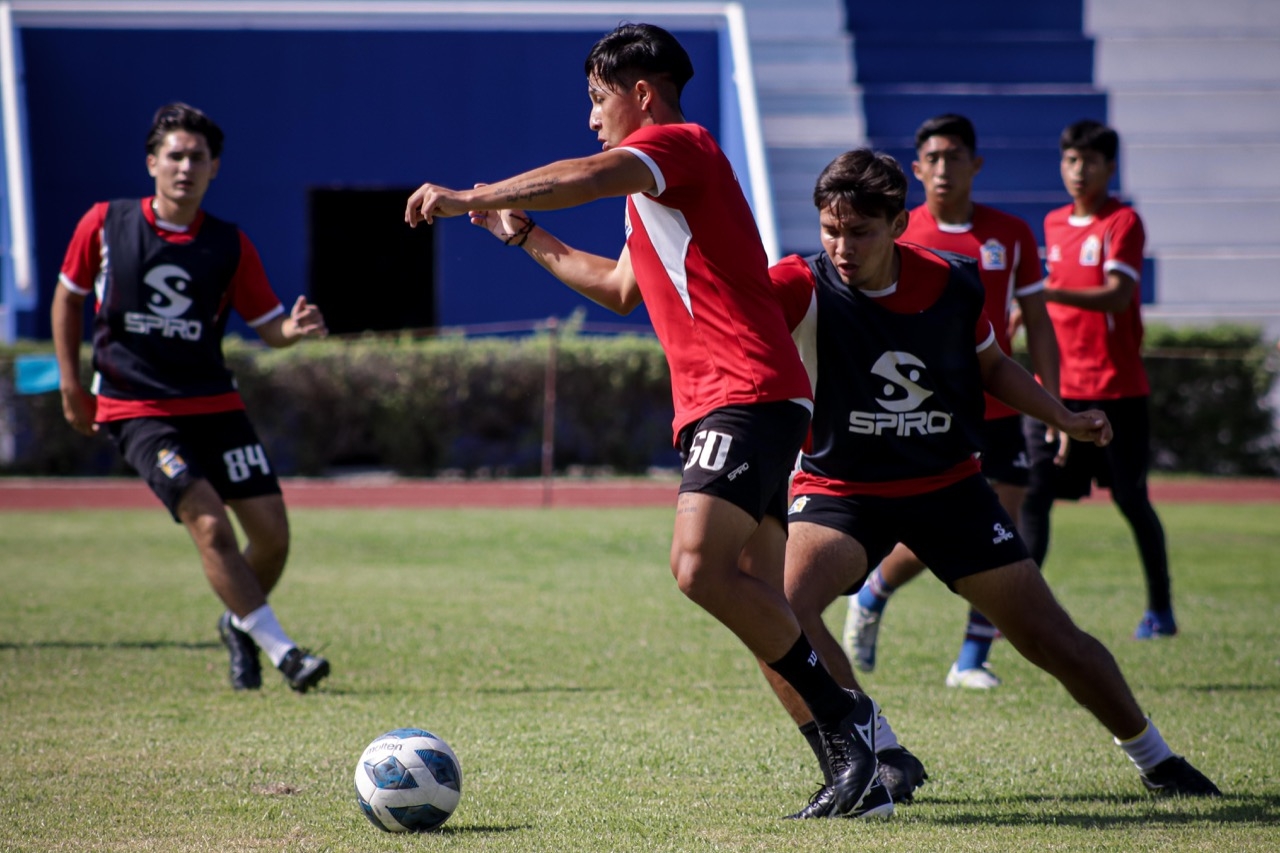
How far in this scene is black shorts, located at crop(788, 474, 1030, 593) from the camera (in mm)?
4508

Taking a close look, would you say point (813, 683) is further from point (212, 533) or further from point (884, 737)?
point (212, 533)

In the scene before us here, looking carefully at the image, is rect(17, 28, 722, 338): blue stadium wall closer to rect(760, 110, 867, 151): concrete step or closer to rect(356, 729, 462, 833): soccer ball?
rect(760, 110, 867, 151): concrete step

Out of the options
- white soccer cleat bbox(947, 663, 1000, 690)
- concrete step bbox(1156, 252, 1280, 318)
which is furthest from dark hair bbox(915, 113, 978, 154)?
concrete step bbox(1156, 252, 1280, 318)

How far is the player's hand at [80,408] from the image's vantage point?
657 centimetres

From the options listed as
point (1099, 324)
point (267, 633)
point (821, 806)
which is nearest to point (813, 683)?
point (821, 806)

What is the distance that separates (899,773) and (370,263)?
18.7 meters

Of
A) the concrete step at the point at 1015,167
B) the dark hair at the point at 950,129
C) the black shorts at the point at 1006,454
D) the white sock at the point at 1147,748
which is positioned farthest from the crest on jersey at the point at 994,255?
the concrete step at the point at 1015,167

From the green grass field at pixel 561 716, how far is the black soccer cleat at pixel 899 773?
0.26 ft

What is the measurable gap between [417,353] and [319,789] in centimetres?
1212

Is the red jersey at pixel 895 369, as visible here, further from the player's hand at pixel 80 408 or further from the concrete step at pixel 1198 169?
the concrete step at pixel 1198 169

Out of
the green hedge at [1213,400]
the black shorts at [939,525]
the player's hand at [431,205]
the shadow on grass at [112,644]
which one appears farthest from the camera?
the green hedge at [1213,400]

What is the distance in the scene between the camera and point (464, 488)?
51.2ft

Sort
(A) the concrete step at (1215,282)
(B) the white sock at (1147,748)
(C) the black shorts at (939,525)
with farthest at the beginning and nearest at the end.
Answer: (A) the concrete step at (1215,282) → (B) the white sock at (1147,748) → (C) the black shorts at (939,525)

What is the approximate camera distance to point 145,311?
653 centimetres
